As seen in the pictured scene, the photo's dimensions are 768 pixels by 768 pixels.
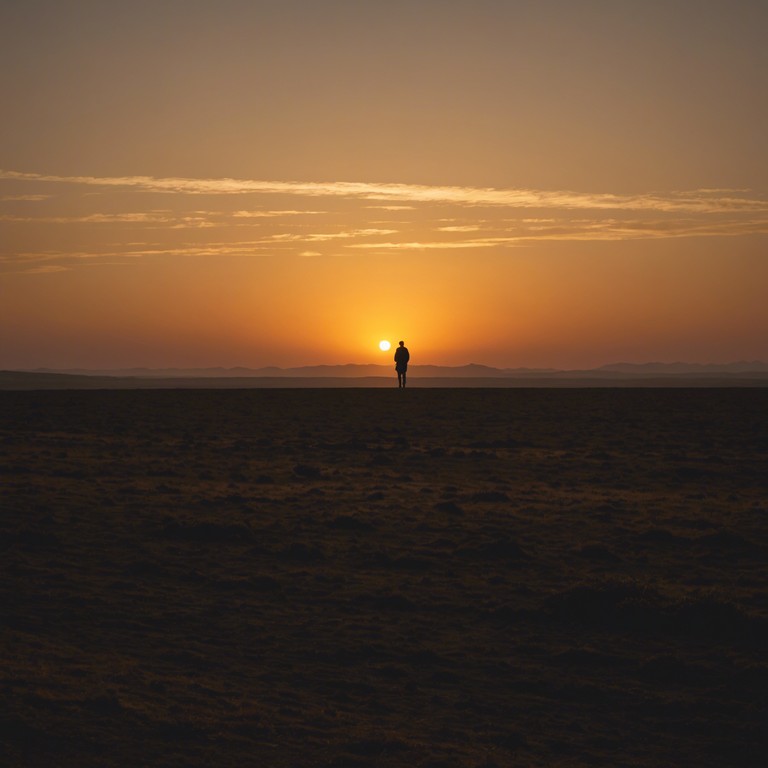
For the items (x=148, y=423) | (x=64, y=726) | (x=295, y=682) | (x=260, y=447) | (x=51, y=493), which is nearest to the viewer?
(x=64, y=726)

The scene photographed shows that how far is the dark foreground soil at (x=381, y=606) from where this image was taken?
9.72 meters

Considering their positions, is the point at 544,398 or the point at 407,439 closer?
the point at 407,439

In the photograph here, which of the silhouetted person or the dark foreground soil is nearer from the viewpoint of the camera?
the dark foreground soil

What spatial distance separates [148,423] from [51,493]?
627 inches

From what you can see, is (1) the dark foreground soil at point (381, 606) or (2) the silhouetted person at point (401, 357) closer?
(1) the dark foreground soil at point (381, 606)

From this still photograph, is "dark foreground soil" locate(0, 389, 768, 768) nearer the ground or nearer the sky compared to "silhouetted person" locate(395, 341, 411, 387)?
nearer the ground

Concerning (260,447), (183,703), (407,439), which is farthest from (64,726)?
(407,439)

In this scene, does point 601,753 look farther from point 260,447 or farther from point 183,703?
point 260,447

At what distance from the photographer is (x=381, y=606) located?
48.2 ft

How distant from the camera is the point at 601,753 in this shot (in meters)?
9.67

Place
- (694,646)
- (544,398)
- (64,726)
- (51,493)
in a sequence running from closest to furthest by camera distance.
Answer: (64,726) → (694,646) → (51,493) → (544,398)

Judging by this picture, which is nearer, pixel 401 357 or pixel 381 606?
pixel 381 606

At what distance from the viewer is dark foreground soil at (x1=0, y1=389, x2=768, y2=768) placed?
9.72 meters

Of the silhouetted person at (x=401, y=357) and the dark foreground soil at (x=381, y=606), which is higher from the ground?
the silhouetted person at (x=401, y=357)
